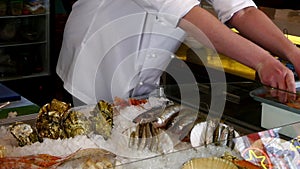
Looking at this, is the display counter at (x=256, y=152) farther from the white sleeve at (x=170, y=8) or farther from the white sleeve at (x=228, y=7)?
the white sleeve at (x=228, y=7)

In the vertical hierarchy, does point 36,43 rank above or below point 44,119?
below

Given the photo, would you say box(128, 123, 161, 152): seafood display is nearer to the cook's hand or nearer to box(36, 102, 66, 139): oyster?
box(36, 102, 66, 139): oyster

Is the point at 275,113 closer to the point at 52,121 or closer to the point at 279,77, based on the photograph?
the point at 279,77

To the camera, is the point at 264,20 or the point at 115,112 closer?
the point at 115,112

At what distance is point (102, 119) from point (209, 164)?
0.30m

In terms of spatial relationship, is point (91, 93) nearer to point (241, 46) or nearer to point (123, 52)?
point (123, 52)

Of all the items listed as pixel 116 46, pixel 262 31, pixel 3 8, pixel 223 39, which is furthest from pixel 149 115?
pixel 3 8

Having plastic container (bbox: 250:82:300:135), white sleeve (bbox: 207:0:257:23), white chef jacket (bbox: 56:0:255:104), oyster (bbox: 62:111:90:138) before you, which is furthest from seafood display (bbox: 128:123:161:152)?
white sleeve (bbox: 207:0:257:23)

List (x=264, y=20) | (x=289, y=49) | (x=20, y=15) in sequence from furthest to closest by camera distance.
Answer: (x=20, y=15) → (x=264, y=20) → (x=289, y=49)

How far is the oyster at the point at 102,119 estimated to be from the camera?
977 millimetres

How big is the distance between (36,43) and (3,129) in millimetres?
2897

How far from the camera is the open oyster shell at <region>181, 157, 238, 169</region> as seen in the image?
0.79m

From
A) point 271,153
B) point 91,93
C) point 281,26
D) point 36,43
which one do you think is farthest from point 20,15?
point 271,153

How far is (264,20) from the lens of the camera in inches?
54.2
